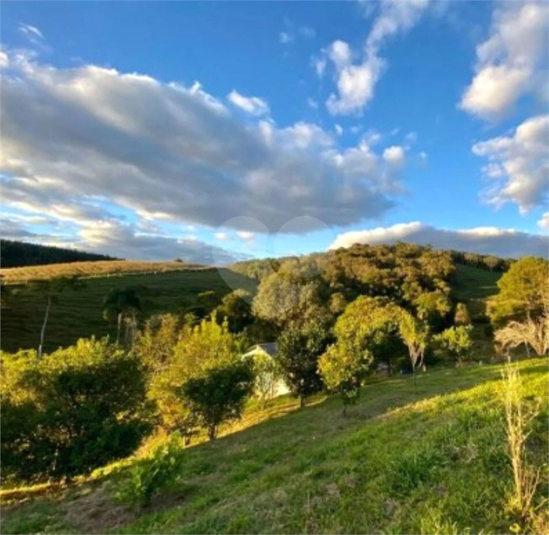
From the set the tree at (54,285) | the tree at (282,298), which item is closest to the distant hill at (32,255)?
the tree at (54,285)

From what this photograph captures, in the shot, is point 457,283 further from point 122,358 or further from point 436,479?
point 436,479

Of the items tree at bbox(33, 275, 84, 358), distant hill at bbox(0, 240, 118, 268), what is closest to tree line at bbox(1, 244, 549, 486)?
tree at bbox(33, 275, 84, 358)

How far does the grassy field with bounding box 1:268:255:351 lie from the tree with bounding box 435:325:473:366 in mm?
24257

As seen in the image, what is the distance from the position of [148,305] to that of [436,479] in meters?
65.5

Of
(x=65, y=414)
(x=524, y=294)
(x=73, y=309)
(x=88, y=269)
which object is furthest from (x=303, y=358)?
(x=88, y=269)

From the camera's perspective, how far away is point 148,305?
6938 cm

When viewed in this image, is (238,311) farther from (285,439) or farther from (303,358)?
(285,439)

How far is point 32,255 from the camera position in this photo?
113188 millimetres

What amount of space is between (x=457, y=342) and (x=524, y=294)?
67.2 feet

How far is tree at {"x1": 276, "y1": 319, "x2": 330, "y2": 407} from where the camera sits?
29141mm

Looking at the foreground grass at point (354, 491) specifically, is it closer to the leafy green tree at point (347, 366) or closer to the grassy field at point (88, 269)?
the leafy green tree at point (347, 366)

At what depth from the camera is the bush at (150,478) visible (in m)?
10.9

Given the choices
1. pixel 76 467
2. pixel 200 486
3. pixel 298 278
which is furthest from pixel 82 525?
Answer: pixel 298 278

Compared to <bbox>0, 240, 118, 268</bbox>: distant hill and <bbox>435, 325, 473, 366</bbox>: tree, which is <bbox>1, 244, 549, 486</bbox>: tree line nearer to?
<bbox>435, 325, 473, 366</bbox>: tree
